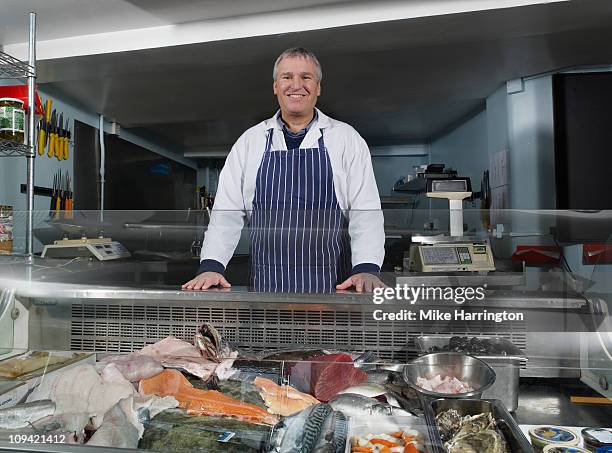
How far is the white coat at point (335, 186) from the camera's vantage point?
135cm

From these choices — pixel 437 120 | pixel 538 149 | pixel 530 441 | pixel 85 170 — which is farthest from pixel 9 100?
pixel 437 120

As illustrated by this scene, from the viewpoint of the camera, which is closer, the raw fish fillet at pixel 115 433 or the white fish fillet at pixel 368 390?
the raw fish fillet at pixel 115 433

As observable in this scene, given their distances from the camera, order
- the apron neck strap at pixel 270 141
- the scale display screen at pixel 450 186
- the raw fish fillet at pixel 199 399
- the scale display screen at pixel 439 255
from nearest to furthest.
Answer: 1. the raw fish fillet at pixel 199 399
2. the scale display screen at pixel 439 255
3. the scale display screen at pixel 450 186
4. the apron neck strap at pixel 270 141

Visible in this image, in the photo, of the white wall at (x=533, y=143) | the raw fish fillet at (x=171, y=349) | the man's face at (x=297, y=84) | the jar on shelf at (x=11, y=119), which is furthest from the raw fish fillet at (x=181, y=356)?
the white wall at (x=533, y=143)

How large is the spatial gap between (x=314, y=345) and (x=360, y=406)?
0.77 feet

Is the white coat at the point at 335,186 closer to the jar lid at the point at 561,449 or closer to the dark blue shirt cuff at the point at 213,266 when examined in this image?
the dark blue shirt cuff at the point at 213,266

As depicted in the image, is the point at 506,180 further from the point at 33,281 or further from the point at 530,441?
the point at 33,281

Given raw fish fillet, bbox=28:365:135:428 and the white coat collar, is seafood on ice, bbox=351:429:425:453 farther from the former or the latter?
the white coat collar

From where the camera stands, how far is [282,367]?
126 cm

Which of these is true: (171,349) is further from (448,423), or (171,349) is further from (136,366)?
(448,423)

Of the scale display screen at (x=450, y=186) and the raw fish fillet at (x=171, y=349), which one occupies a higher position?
the scale display screen at (x=450, y=186)

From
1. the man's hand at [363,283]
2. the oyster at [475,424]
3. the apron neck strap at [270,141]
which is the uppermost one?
the apron neck strap at [270,141]

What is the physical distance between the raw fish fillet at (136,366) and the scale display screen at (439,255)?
757 mm

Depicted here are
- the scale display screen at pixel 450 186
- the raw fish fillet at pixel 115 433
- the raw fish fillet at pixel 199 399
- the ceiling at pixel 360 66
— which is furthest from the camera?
the ceiling at pixel 360 66
